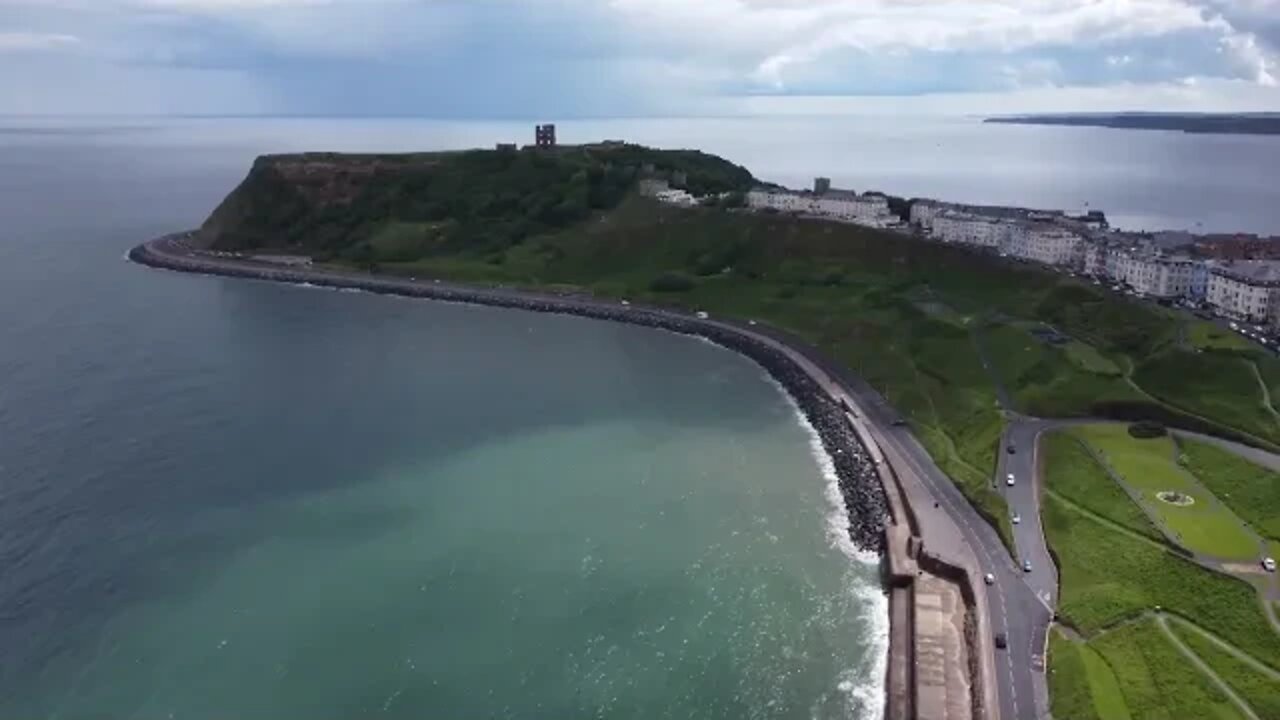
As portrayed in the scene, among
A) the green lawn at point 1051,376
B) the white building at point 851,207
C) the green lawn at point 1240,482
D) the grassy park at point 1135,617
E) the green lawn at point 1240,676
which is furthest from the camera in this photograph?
the white building at point 851,207

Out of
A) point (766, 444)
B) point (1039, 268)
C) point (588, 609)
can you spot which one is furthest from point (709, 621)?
point (1039, 268)

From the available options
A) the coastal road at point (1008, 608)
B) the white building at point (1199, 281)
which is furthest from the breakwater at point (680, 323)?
the white building at point (1199, 281)

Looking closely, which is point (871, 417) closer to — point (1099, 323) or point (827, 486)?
point (827, 486)

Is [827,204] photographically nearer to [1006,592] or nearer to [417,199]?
[417,199]

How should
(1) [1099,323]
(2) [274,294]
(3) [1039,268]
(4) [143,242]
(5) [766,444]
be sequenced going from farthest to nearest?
1. (4) [143,242]
2. (2) [274,294]
3. (3) [1039,268]
4. (1) [1099,323]
5. (5) [766,444]

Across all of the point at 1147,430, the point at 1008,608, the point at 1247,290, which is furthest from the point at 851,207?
the point at 1008,608

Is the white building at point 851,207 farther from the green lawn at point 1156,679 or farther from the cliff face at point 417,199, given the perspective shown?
the green lawn at point 1156,679
